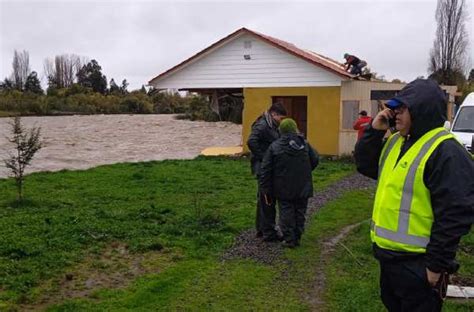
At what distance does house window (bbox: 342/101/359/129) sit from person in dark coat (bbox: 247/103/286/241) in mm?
12365

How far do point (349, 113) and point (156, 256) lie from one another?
1410 centimetres

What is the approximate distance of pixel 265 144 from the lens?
816 cm

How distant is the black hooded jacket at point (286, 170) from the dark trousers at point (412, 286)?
4.28m

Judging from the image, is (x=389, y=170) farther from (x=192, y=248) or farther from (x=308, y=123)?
(x=308, y=123)

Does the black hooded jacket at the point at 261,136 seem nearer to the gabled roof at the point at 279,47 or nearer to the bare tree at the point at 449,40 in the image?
the gabled roof at the point at 279,47

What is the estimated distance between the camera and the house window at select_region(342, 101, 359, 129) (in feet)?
65.7

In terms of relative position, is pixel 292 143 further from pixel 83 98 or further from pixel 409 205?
pixel 83 98

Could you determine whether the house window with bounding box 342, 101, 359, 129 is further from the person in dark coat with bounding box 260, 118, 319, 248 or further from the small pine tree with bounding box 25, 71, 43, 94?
the small pine tree with bounding box 25, 71, 43, 94

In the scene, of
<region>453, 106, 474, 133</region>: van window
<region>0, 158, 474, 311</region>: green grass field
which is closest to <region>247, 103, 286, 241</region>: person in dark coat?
<region>0, 158, 474, 311</region>: green grass field

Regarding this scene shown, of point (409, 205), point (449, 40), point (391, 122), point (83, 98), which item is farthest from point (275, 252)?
point (83, 98)

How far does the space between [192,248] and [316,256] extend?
5.52ft

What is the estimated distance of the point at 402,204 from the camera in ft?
10.4

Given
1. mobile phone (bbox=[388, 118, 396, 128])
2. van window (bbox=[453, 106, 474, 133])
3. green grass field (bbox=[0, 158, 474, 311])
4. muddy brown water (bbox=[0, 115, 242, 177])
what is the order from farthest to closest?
muddy brown water (bbox=[0, 115, 242, 177]) → van window (bbox=[453, 106, 474, 133]) → green grass field (bbox=[0, 158, 474, 311]) → mobile phone (bbox=[388, 118, 396, 128])

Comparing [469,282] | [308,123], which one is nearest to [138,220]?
[469,282]
